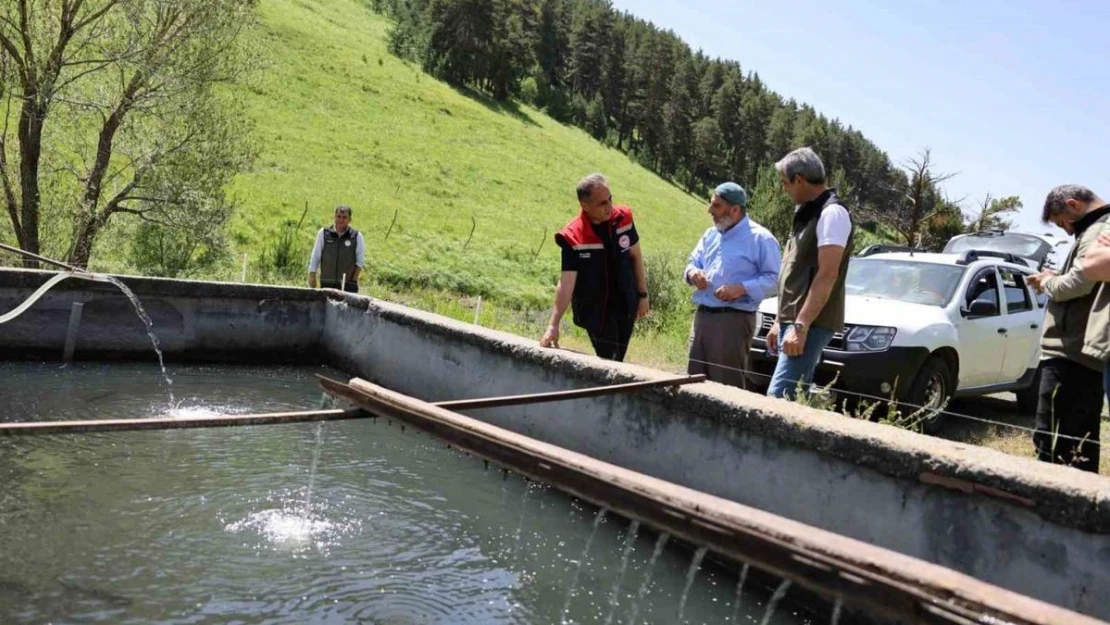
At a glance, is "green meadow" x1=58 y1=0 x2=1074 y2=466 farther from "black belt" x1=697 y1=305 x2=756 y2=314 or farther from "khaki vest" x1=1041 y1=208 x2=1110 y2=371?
"black belt" x1=697 y1=305 x2=756 y2=314

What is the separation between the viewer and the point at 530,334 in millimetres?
12852

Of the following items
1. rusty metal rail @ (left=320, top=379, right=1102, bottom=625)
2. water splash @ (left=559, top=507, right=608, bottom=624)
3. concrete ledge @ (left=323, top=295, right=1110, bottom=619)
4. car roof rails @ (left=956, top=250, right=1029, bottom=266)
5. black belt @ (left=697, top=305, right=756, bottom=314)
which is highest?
car roof rails @ (left=956, top=250, right=1029, bottom=266)

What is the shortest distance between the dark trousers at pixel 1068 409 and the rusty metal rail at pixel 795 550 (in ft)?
11.4

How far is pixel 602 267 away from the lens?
19.7ft

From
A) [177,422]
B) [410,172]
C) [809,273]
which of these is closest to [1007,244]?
[809,273]

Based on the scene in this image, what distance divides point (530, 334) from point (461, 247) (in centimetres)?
1721

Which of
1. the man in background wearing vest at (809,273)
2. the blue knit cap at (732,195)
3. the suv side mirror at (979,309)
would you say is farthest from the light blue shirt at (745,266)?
the suv side mirror at (979,309)

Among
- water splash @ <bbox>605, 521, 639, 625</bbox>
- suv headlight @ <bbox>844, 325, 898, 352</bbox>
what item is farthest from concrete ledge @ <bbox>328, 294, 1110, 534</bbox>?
suv headlight @ <bbox>844, 325, 898, 352</bbox>

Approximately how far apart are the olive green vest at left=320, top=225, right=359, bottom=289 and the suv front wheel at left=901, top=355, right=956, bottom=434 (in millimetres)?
6332

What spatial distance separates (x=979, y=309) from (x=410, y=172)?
32.2 meters

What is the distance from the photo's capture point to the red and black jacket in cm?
598

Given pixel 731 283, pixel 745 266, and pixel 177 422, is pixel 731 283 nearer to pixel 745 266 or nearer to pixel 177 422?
pixel 745 266

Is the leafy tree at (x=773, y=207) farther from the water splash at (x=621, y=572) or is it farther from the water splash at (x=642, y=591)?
the water splash at (x=642, y=591)

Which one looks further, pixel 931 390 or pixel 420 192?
pixel 420 192
